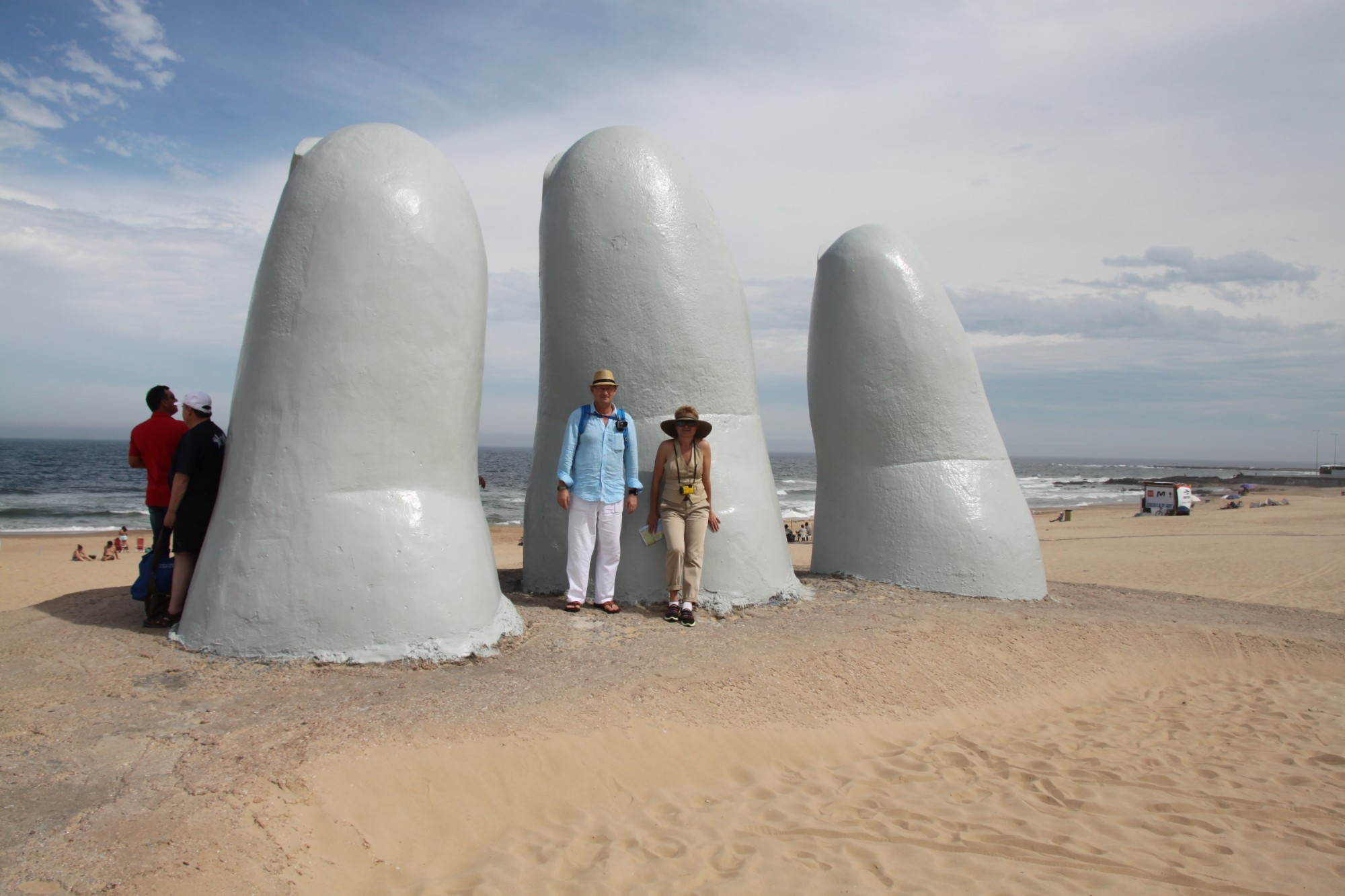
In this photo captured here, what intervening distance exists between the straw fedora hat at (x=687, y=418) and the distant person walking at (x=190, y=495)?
2.66 m

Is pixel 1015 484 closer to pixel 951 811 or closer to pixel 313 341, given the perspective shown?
pixel 951 811

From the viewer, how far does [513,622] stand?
16.2 ft

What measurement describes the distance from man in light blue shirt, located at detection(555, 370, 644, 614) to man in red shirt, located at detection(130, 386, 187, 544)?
7.43 feet

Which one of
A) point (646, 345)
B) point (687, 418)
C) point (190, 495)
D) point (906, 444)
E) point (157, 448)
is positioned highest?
point (646, 345)

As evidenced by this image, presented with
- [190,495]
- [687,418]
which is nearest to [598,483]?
[687,418]

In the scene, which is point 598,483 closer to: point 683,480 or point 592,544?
point 592,544

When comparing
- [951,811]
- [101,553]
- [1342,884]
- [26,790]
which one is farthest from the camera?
[101,553]

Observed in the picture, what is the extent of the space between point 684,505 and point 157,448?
315 cm

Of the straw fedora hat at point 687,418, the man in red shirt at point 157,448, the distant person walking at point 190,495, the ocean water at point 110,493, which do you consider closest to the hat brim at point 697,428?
the straw fedora hat at point 687,418

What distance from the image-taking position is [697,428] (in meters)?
5.57

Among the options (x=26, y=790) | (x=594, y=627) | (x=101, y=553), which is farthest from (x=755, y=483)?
(x=101, y=553)

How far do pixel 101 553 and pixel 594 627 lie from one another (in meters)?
17.0

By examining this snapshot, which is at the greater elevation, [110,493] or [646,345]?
[646,345]

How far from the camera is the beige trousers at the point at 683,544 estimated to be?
17.8ft
